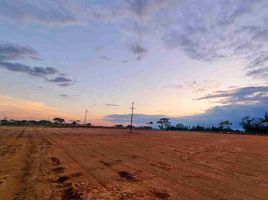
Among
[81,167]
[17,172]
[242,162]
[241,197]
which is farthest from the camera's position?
[242,162]

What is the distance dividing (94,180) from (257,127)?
12722 cm

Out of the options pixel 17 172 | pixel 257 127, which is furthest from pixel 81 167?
pixel 257 127

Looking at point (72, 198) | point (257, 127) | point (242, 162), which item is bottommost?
point (72, 198)

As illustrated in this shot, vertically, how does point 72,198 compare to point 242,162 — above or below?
below

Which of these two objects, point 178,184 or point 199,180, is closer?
point 178,184

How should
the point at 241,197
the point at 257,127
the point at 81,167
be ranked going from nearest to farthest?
the point at 241,197 < the point at 81,167 < the point at 257,127

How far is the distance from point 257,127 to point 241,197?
127m

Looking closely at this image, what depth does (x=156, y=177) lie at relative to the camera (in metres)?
14.8

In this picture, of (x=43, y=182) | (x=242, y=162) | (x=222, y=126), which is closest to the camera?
(x=43, y=182)

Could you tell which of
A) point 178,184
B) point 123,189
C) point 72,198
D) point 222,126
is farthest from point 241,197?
point 222,126

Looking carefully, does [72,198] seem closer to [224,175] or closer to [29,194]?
[29,194]

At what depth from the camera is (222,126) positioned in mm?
154250

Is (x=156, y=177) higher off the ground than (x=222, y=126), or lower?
lower

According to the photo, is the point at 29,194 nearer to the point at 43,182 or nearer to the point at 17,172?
the point at 43,182
